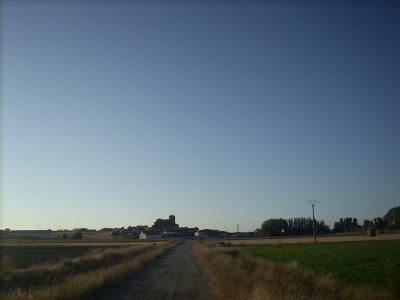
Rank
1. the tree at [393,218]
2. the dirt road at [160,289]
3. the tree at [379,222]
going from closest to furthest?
1. the dirt road at [160,289]
2. the tree at [393,218]
3. the tree at [379,222]

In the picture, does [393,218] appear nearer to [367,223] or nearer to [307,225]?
[367,223]

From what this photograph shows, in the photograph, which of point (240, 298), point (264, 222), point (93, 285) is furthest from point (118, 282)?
point (264, 222)

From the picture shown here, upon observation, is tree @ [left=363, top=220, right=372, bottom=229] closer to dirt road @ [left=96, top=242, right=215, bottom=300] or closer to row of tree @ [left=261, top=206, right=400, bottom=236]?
row of tree @ [left=261, top=206, right=400, bottom=236]

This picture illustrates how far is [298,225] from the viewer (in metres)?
192

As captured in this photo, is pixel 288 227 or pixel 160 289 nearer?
pixel 160 289

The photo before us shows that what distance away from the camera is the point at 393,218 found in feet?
590

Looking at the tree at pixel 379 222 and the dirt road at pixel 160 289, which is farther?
the tree at pixel 379 222

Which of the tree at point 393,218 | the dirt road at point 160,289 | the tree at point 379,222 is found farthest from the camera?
the tree at point 379,222

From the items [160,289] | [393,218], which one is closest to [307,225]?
[393,218]

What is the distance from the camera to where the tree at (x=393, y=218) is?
566ft

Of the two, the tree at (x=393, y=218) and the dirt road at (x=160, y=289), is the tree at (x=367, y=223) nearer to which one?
the tree at (x=393, y=218)

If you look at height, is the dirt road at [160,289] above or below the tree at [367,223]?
below

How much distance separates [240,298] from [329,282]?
6.67 m

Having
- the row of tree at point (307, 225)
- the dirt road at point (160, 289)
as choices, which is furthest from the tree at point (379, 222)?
the dirt road at point (160, 289)
